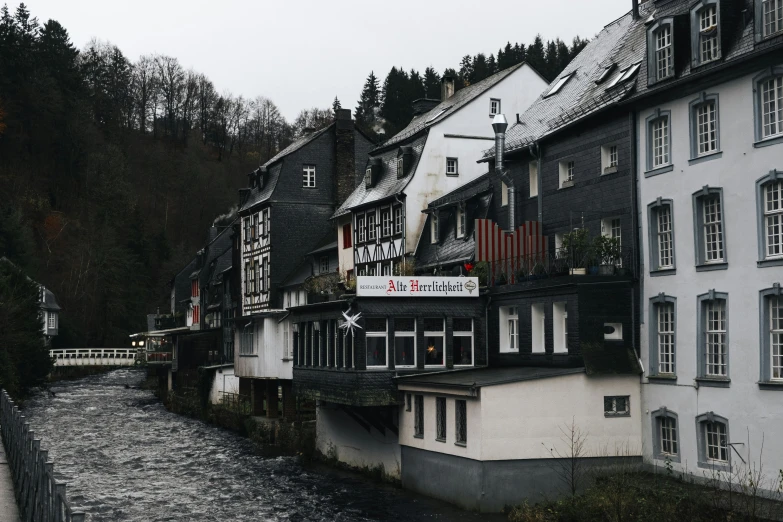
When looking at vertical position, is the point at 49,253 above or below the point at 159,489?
above

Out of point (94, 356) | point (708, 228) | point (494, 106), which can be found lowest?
point (94, 356)

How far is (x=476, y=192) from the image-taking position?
38750mm

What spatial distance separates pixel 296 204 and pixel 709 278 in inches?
1324

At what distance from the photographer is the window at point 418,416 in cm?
3108

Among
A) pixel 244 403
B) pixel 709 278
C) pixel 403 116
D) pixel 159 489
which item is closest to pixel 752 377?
pixel 709 278

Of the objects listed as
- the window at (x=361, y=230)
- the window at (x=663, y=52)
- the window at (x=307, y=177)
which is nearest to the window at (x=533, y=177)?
the window at (x=663, y=52)

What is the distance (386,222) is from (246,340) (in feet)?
37.6

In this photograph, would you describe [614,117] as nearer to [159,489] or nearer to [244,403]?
[159,489]

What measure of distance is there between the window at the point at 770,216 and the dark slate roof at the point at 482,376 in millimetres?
6152

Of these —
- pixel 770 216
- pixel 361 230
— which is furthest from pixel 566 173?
pixel 361 230

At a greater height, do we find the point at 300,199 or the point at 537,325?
the point at 300,199

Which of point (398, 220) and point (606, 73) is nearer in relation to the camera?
point (606, 73)

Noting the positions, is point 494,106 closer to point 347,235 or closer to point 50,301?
point 347,235

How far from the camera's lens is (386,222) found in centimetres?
4553
